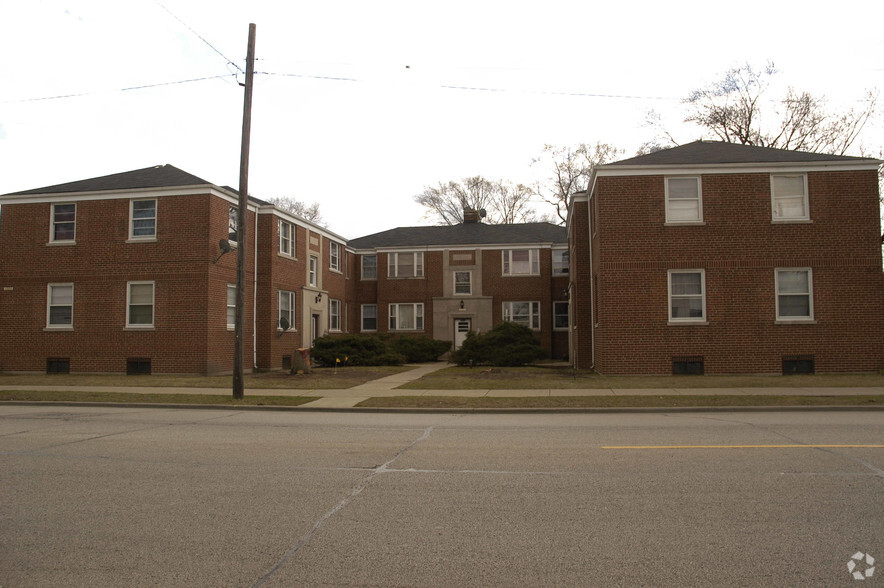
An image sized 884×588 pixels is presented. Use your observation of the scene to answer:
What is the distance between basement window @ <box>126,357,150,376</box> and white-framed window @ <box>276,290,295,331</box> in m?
5.18

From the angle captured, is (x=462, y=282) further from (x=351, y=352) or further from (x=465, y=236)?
(x=351, y=352)

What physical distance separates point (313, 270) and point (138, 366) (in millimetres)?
9966

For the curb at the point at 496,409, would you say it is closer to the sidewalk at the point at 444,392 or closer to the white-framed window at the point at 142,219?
the sidewalk at the point at 444,392

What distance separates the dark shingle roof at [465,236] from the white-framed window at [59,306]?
16.6m

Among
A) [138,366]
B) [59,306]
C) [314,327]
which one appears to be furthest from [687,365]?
[59,306]

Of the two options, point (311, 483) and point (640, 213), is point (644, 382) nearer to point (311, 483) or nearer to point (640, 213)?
point (640, 213)

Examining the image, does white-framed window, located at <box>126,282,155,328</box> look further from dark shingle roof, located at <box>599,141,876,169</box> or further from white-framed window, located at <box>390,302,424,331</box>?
dark shingle roof, located at <box>599,141,876,169</box>

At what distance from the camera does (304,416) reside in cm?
1368

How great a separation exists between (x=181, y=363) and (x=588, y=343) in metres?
14.6

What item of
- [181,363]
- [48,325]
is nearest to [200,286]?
[181,363]

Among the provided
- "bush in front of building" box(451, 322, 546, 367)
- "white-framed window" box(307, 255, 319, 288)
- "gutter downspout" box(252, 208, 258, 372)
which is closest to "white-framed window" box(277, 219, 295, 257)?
"gutter downspout" box(252, 208, 258, 372)

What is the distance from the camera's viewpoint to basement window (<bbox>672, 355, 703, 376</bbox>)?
21078 mm

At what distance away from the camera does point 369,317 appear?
39.1 meters

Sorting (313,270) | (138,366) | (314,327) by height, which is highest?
(313,270)
